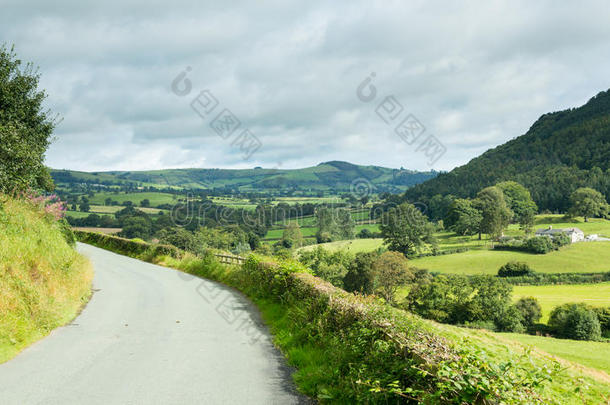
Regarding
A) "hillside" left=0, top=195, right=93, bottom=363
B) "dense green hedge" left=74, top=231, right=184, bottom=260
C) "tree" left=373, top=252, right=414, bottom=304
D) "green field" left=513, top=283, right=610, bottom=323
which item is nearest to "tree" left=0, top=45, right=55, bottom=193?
"hillside" left=0, top=195, right=93, bottom=363

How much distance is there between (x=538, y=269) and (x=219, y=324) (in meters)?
83.7

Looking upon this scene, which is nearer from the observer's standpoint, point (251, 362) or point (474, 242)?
point (251, 362)

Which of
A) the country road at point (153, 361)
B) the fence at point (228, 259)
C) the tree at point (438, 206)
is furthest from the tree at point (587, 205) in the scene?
the country road at point (153, 361)

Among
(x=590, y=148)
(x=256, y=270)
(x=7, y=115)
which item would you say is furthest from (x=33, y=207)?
(x=590, y=148)

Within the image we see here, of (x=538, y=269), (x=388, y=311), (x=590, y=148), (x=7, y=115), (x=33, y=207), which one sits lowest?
(x=538, y=269)

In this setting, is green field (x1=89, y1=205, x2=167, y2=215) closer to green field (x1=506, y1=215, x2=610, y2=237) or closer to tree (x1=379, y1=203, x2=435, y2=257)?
tree (x1=379, y1=203, x2=435, y2=257)

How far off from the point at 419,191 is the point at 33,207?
600 feet

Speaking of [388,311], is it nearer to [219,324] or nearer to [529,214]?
[219,324]

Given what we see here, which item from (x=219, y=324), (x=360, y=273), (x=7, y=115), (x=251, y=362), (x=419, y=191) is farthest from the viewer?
(x=419, y=191)

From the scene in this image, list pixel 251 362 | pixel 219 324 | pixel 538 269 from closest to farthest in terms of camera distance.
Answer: pixel 251 362
pixel 219 324
pixel 538 269

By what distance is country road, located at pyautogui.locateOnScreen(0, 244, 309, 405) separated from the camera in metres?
6.13

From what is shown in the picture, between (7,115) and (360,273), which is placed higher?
(7,115)

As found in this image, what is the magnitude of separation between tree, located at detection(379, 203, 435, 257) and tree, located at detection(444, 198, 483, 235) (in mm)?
22830

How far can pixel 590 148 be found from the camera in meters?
195
